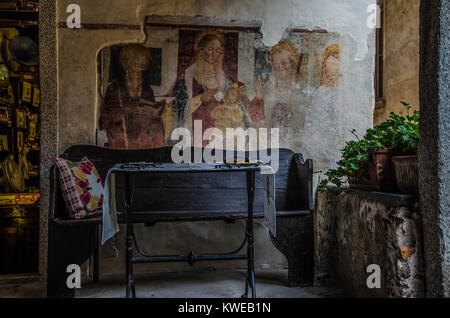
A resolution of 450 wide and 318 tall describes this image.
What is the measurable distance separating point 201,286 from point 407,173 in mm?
1976

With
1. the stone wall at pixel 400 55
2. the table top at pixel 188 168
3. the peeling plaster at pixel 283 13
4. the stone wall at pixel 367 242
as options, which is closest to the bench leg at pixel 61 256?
the table top at pixel 188 168

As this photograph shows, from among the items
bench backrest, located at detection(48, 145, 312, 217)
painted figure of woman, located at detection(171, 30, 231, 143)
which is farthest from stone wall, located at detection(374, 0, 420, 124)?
painted figure of woman, located at detection(171, 30, 231, 143)

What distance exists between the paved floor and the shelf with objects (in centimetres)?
130

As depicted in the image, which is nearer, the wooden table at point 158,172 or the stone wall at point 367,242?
the stone wall at point 367,242

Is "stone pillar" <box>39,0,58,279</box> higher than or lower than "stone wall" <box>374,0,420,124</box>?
lower

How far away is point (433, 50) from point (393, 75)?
20.8ft

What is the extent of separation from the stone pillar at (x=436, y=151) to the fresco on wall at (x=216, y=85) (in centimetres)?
201

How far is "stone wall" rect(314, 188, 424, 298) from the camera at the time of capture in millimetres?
2234

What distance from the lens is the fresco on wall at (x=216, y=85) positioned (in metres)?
3.92

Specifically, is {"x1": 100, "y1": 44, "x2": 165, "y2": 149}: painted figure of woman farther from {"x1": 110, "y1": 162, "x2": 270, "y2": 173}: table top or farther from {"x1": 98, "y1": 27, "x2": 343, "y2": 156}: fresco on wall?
{"x1": 110, "y1": 162, "x2": 270, "y2": 173}: table top

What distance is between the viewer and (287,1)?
13.6ft

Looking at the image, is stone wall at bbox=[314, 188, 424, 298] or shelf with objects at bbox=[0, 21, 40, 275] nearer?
stone wall at bbox=[314, 188, 424, 298]

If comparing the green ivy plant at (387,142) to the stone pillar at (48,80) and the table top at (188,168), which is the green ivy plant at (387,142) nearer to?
the table top at (188,168)
